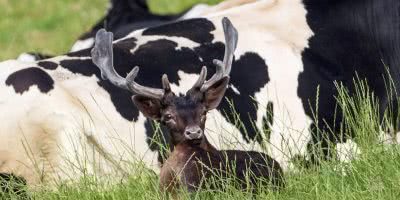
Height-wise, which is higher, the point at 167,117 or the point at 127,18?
the point at 127,18

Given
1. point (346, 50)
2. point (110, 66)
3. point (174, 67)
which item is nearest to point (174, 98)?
point (110, 66)

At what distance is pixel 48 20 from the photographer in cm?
2073

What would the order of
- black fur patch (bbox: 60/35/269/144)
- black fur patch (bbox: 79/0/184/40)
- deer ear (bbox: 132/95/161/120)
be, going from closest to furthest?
deer ear (bbox: 132/95/161/120)
black fur patch (bbox: 60/35/269/144)
black fur patch (bbox: 79/0/184/40)

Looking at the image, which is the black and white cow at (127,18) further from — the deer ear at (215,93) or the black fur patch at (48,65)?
the deer ear at (215,93)

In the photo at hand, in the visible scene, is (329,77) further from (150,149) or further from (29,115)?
(29,115)

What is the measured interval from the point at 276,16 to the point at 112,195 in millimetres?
3034

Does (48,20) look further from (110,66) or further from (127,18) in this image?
(110,66)

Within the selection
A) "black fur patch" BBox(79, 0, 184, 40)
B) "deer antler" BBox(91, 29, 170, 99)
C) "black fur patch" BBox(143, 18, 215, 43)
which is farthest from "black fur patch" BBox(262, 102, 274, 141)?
"black fur patch" BBox(79, 0, 184, 40)

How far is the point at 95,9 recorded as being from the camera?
2114 cm

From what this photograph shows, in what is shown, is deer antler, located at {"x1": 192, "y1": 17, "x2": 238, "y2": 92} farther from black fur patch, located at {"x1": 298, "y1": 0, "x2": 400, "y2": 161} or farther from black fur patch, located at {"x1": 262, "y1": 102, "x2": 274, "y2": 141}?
black fur patch, located at {"x1": 298, "y1": 0, "x2": 400, "y2": 161}

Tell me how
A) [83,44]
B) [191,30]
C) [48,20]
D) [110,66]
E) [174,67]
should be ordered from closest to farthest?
1. [110,66]
2. [174,67]
3. [191,30]
4. [83,44]
5. [48,20]

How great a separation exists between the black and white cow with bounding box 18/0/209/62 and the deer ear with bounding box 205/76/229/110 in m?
5.18

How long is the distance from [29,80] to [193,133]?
162 cm

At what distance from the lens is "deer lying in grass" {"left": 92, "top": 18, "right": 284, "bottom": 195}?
8.42m
